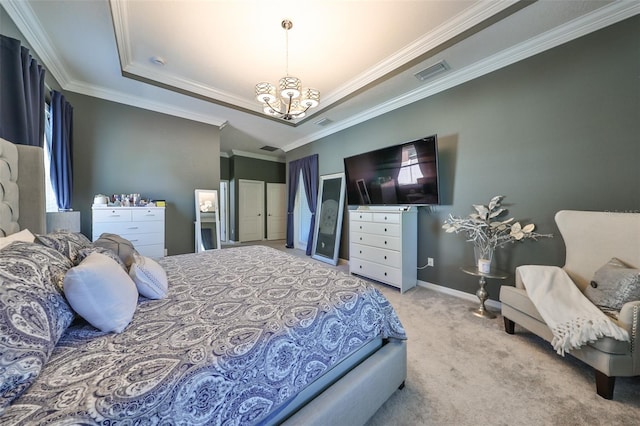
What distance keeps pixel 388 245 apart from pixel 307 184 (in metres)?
2.71

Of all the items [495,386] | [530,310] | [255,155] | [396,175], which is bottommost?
[495,386]

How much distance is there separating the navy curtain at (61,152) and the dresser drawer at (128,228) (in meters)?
0.39

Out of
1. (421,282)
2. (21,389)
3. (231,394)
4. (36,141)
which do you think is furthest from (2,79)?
(421,282)

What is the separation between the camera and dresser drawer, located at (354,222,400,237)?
2.94 m

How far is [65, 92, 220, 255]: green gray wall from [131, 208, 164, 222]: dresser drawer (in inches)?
22.7

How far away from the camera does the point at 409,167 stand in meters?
3.03

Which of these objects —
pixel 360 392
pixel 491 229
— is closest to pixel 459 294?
pixel 491 229

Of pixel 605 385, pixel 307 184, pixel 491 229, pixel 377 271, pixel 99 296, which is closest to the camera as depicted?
pixel 99 296

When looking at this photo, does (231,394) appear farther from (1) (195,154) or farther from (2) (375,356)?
(1) (195,154)

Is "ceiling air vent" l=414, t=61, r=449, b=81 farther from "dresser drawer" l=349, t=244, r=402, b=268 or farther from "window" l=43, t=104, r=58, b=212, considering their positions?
"window" l=43, t=104, r=58, b=212

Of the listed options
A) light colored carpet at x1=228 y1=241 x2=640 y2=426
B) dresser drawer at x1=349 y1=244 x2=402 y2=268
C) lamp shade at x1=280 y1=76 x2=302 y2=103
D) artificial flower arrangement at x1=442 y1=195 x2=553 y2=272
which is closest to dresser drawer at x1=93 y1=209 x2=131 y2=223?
lamp shade at x1=280 y1=76 x2=302 y2=103

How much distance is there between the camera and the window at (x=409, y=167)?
2943mm

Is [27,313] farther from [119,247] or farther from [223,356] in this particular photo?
[119,247]

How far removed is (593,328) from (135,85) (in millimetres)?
5156
